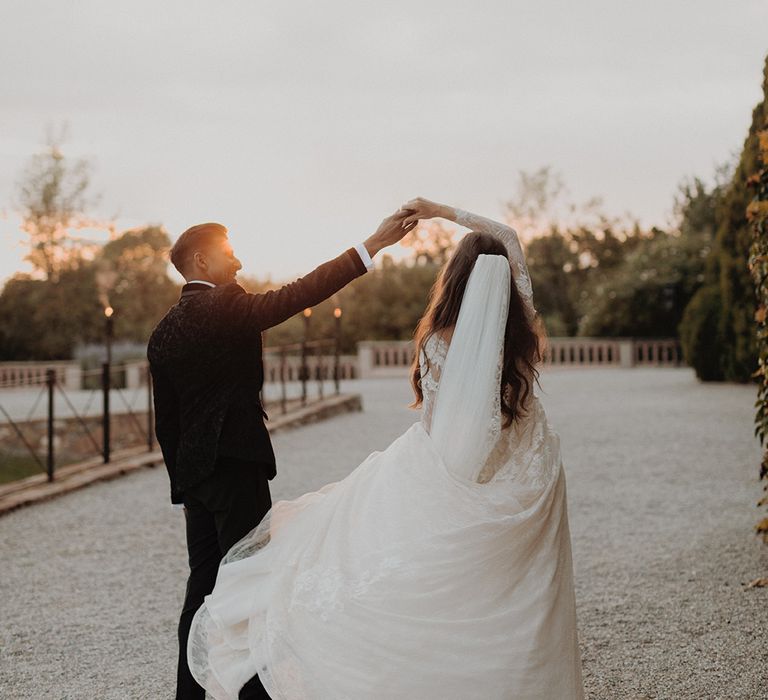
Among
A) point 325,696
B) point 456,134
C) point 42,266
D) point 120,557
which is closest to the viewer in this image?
point 325,696

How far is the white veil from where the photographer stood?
2.90 meters

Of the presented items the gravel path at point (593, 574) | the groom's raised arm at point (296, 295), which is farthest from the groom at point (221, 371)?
the gravel path at point (593, 574)

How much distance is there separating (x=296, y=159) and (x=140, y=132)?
2.64m

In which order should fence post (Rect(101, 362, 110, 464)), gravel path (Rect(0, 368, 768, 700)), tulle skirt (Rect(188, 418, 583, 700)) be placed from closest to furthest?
tulle skirt (Rect(188, 418, 583, 700)) → gravel path (Rect(0, 368, 768, 700)) → fence post (Rect(101, 362, 110, 464))

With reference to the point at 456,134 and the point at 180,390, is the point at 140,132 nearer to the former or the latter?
the point at 456,134

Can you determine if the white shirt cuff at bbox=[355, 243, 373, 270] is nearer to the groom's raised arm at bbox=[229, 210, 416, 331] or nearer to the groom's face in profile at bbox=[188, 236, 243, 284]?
the groom's raised arm at bbox=[229, 210, 416, 331]

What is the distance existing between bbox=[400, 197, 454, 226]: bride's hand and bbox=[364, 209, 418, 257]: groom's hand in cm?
2

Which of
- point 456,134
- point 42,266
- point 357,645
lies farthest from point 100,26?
point 42,266

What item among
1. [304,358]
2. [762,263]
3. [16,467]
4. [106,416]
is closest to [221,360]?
[762,263]

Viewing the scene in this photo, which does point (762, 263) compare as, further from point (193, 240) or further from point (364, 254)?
point (193, 240)

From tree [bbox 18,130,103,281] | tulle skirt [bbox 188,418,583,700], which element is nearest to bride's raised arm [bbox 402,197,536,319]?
tulle skirt [bbox 188,418,583,700]

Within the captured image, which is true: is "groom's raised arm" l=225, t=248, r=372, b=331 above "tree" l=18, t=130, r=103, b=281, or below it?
below

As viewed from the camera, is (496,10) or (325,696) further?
(496,10)

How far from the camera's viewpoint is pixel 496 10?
430 inches
